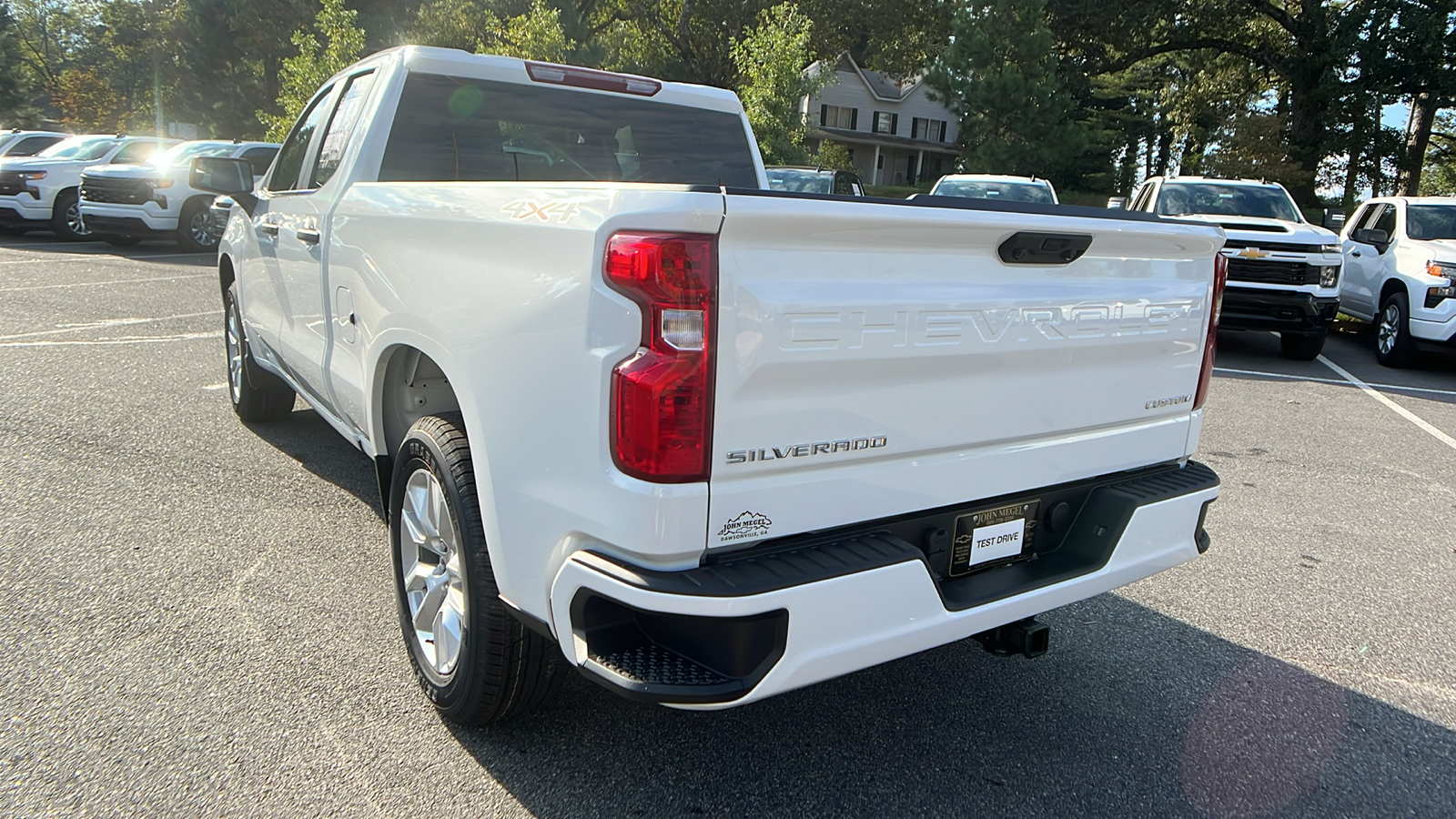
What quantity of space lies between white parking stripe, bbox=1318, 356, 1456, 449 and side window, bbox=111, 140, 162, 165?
18.6 m

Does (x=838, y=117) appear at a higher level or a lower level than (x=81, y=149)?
higher

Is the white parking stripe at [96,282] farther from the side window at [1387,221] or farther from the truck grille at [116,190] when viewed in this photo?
the side window at [1387,221]

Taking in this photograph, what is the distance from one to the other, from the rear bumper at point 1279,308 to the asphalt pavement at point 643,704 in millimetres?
5005

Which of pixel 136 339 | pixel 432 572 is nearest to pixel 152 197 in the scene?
pixel 136 339

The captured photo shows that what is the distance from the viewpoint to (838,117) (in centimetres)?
5581

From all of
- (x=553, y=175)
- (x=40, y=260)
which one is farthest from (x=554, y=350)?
(x=40, y=260)

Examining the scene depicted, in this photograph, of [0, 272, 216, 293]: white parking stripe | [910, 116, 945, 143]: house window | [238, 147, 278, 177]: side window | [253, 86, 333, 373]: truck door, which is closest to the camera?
[253, 86, 333, 373]: truck door

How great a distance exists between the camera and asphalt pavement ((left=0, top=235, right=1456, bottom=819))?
8.64ft

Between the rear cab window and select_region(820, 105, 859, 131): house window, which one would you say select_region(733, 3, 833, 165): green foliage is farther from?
select_region(820, 105, 859, 131): house window

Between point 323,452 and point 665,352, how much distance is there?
415 cm

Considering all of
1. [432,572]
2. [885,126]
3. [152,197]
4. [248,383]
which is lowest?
[248,383]

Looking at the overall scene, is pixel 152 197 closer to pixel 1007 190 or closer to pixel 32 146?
pixel 32 146

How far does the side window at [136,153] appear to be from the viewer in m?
17.5

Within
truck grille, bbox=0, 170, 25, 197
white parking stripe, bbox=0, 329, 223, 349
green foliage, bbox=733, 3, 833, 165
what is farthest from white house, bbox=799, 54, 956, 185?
white parking stripe, bbox=0, 329, 223, 349
